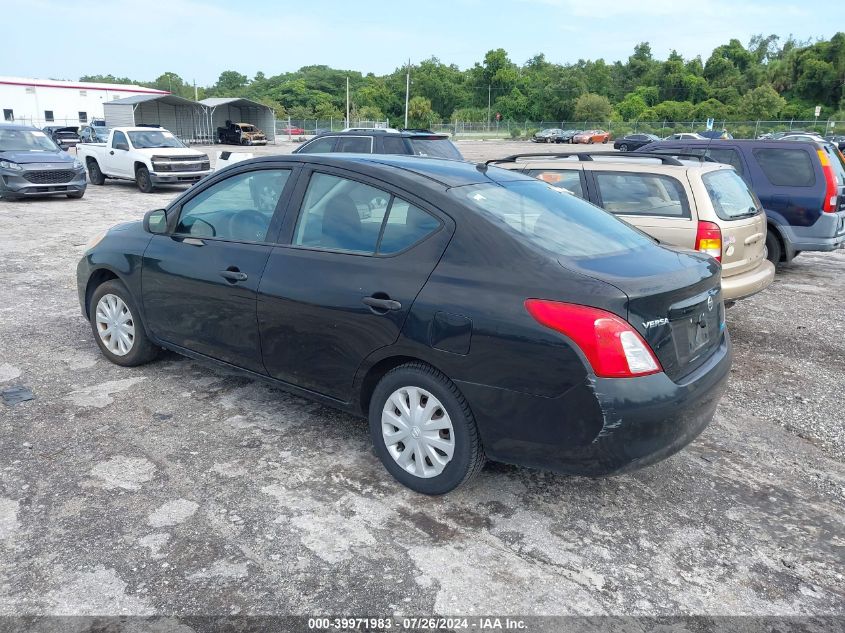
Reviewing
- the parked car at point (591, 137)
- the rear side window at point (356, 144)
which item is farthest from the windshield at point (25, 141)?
the parked car at point (591, 137)

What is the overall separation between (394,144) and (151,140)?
10.4 metres

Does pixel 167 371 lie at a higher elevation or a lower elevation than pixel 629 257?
lower

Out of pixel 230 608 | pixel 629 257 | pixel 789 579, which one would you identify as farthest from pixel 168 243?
pixel 789 579

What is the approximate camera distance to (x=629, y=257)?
343 cm

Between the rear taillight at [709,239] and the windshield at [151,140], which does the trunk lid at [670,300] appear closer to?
the rear taillight at [709,239]

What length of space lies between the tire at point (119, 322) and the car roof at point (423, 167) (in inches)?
59.9

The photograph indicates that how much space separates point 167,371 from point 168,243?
105 centimetres

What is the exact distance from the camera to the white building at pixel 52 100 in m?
57.9

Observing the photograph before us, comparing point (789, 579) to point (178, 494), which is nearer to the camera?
point (789, 579)

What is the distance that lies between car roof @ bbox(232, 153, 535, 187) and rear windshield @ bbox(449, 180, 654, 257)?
0.28ft

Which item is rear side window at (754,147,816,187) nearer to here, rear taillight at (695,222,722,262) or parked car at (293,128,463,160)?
rear taillight at (695,222,722,262)

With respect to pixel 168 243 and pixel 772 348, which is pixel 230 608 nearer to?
pixel 168 243

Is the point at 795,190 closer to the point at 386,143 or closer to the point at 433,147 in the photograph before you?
the point at 433,147

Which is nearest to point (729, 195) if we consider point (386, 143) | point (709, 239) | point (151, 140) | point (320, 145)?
point (709, 239)
